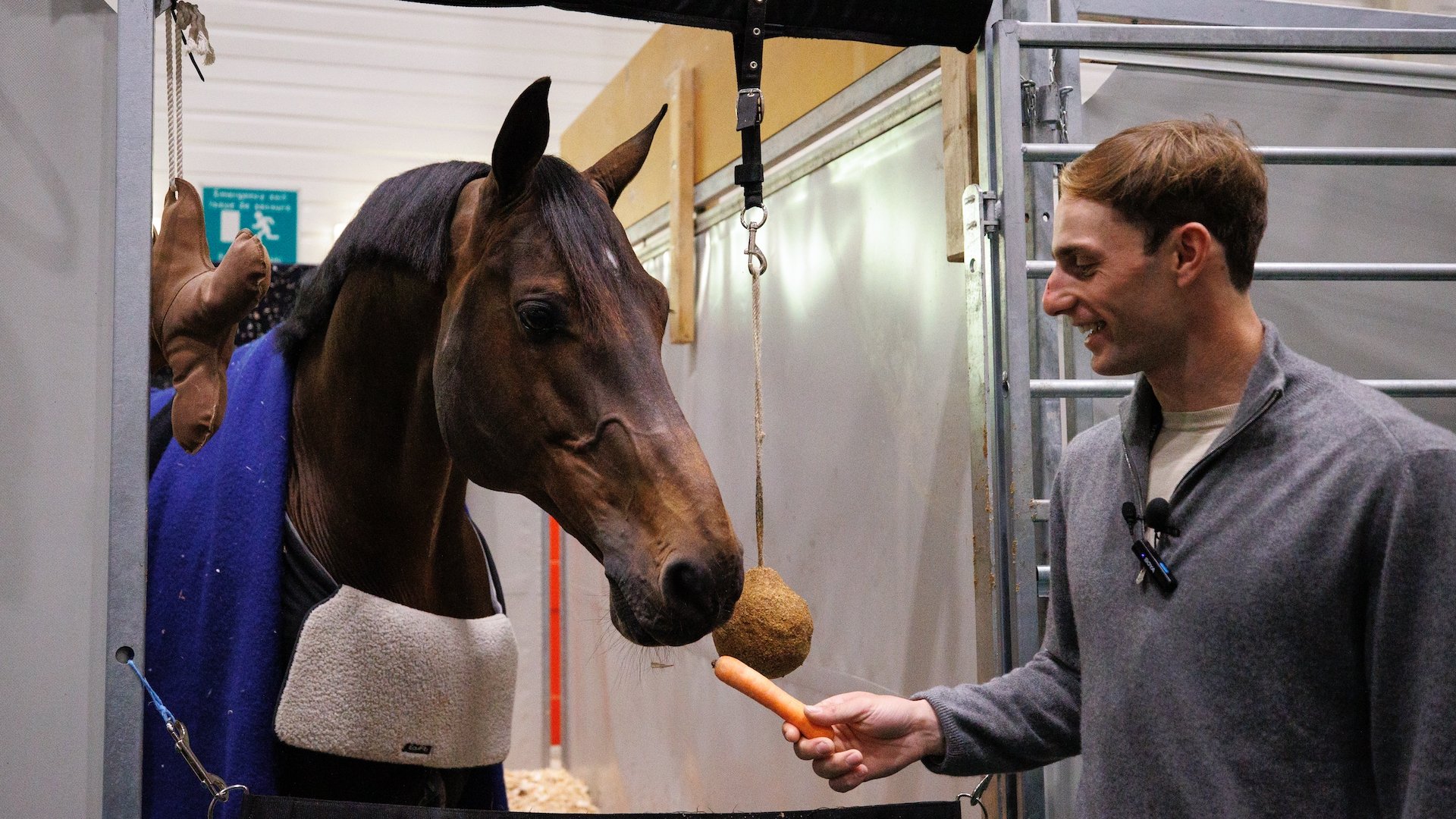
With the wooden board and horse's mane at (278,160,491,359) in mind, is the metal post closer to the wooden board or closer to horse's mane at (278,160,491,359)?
the wooden board

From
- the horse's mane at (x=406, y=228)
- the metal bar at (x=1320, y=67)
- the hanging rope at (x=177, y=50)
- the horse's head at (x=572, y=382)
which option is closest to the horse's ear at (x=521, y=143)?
the horse's head at (x=572, y=382)

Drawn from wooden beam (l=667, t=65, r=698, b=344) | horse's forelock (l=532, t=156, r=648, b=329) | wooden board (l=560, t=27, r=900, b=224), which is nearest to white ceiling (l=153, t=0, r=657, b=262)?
wooden board (l=560, t=27, r=900, b=224)

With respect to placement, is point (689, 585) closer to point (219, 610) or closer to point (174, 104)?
point (219, 610)

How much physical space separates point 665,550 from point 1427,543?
0.64 metres

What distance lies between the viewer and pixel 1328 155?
1.46 meters

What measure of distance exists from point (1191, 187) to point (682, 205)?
193 cm

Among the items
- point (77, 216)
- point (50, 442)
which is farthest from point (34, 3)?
point (50, 442)

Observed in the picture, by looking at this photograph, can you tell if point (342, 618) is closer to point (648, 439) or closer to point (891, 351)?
point (648, 439)

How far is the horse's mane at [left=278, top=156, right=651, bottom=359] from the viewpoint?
1.19 meters

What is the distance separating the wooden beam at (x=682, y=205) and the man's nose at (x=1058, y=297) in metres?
1.76

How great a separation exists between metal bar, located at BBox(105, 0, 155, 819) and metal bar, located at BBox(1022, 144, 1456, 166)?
1052mm

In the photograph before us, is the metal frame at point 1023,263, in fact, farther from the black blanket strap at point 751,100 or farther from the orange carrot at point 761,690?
the orange carrot at point 761,690

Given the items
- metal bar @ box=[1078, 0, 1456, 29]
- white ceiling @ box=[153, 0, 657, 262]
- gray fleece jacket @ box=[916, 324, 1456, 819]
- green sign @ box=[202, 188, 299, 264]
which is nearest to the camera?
gray fleece jacket @ box=[916, 324, 1456, 819]

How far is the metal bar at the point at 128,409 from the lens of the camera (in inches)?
41.3
